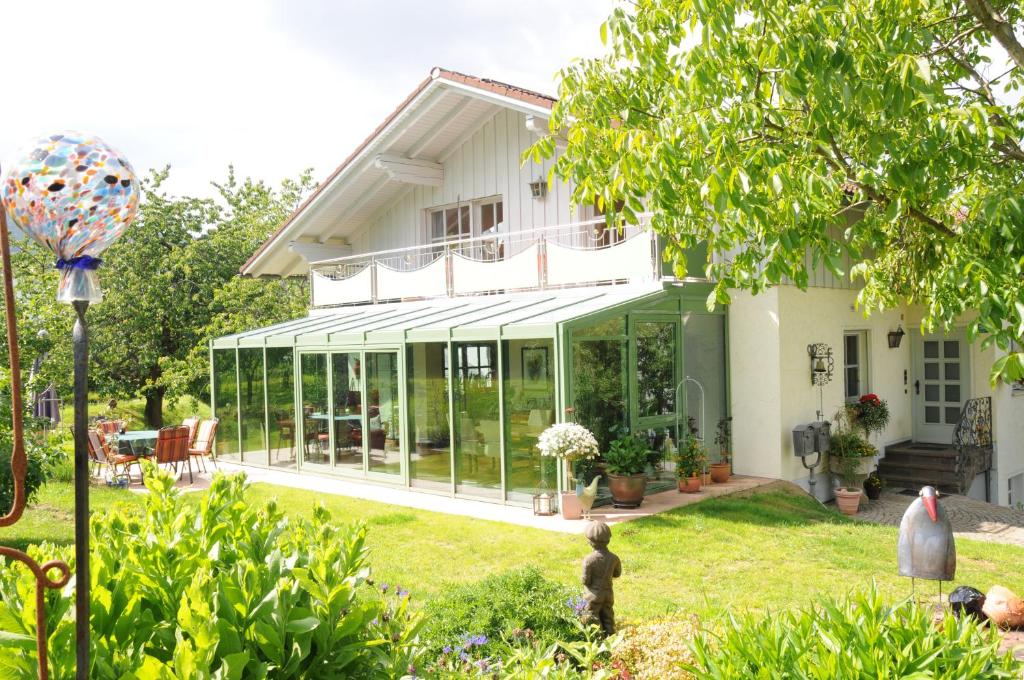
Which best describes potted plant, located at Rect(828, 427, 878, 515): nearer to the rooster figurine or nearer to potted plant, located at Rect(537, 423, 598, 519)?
the rooster figurine

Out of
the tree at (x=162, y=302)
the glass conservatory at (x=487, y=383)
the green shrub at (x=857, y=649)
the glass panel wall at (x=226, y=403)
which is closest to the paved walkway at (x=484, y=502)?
the glass conservatory at (x=487, y=383)

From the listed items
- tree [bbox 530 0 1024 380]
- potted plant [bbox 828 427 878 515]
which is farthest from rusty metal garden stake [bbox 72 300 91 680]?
potted plant [bbox 828 427 878 515]

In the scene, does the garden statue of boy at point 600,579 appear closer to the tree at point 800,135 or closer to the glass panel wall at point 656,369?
the tree at point 800,135

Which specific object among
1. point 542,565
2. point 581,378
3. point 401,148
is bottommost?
point 542,565

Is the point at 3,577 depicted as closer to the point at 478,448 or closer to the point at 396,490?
the point at 478,448

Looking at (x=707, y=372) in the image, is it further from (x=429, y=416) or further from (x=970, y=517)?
(x=429, y=416)

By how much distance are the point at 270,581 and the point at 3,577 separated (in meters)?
1.12

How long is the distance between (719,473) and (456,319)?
14.6ft

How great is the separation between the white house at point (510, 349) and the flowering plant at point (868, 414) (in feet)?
1.14

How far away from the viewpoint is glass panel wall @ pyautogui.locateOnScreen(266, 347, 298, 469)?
1494 cm

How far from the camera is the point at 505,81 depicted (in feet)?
46.4

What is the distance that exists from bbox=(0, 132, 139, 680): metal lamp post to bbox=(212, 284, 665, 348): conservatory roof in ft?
26.1

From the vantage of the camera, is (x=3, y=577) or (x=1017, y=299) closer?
(x=3, y=577)

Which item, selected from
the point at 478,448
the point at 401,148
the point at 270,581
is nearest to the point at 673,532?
the point at 478,448
